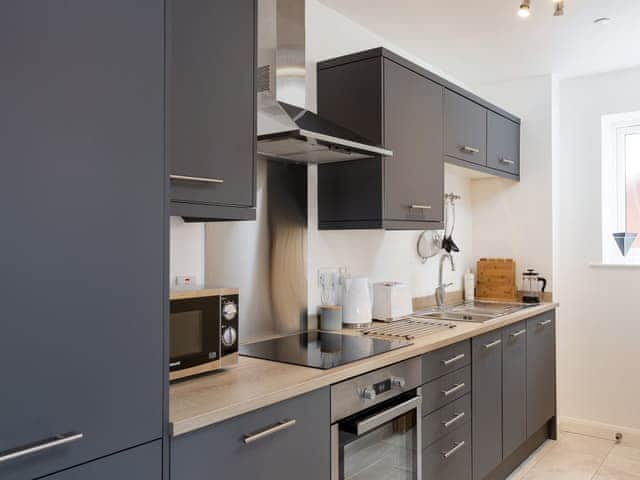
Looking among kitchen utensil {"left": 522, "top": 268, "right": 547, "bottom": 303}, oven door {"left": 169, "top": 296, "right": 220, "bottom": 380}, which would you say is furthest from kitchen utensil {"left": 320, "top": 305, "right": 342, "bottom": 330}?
kitchen utensil {"left": 522, "top": 268, "right": 547, "bottom": 303}

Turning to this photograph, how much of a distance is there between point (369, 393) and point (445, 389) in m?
0.66

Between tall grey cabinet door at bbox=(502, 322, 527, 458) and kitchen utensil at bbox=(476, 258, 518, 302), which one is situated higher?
kitchen utensil at bbox=(476, 258, 518, 302)

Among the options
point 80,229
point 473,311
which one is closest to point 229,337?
point 80,229

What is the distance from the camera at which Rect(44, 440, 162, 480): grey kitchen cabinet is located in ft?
3.45

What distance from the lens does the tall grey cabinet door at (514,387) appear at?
3.04m

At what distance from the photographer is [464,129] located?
10.5 feet

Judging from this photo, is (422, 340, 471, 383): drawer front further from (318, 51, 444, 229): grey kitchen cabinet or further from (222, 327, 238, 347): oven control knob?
(222, 327, 238, 347): oven control knob

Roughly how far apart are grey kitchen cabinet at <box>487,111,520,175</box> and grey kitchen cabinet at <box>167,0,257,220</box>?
2.22 meters

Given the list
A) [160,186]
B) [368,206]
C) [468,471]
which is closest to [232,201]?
[160,186]

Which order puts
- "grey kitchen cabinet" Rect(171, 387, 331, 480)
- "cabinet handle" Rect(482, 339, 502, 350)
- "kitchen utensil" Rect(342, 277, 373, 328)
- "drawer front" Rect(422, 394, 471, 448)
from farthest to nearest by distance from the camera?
1. "cabinet handle" Rect(482, 339, 502, 350)
2. "kitchen utensil" Rect(342, 277, 373, 328)
3. "drawer front" Rect(422, 394, 471, 448)
4. "grey kitchen cabinet" Rect(171, 387, 331, 480)

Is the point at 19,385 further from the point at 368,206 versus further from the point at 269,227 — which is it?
the point at 368,206

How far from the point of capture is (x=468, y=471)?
103 inches

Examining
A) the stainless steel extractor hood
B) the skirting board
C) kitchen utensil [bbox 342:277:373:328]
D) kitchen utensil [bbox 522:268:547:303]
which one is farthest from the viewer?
kitchen utensil [bbox 522:268:547:303]

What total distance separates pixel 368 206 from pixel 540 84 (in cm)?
213
